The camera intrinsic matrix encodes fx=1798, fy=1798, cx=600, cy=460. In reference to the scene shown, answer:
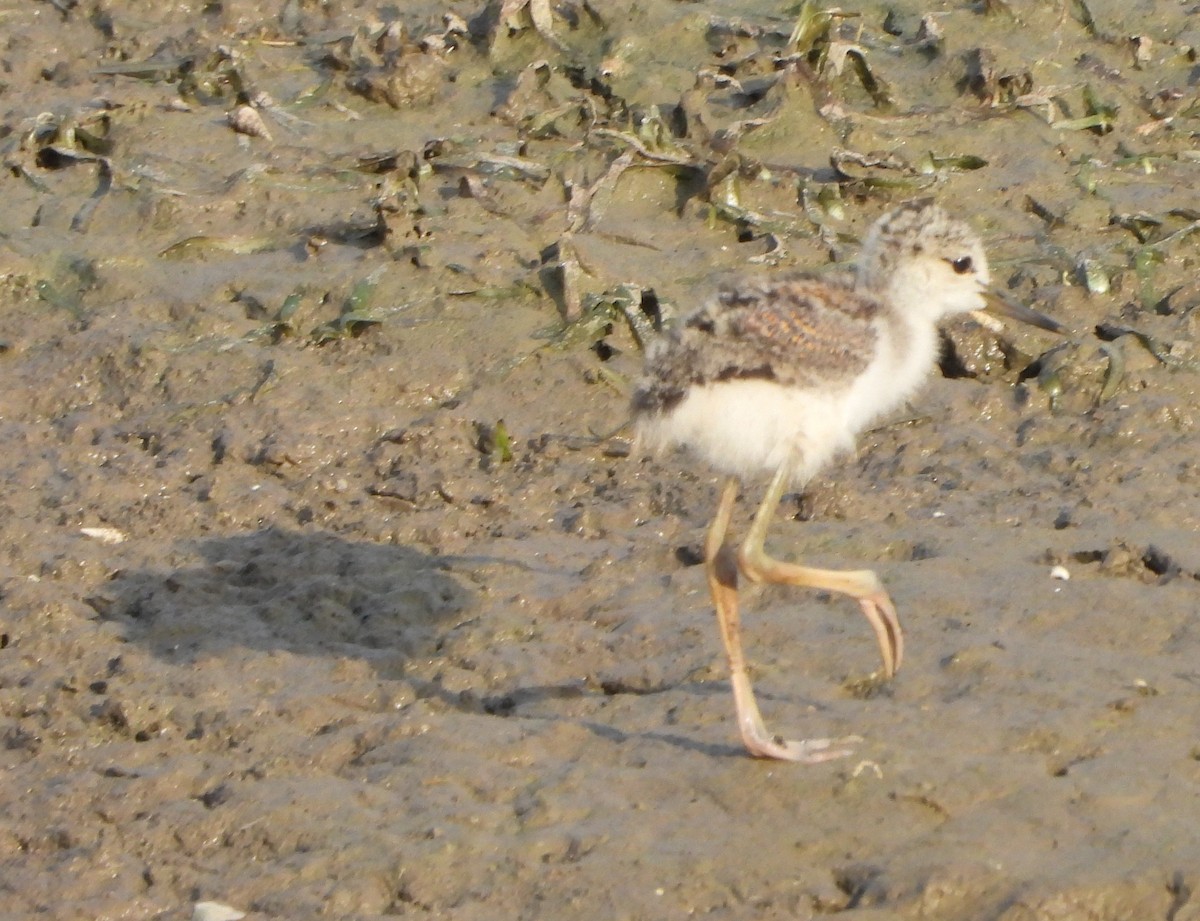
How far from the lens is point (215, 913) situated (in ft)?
11.3

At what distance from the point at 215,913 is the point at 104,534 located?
1896 millimetres

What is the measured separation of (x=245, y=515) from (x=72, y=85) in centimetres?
324

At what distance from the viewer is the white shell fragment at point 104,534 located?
16.6ft

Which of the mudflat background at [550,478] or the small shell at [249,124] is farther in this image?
the small shell at [249,124]

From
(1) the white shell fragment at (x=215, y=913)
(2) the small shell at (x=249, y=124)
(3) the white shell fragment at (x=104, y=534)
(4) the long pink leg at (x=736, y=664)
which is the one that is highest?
(4) the long pink leg at (x=736, y=664)

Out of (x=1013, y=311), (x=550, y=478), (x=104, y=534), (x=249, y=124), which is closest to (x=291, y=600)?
(x=104, y=534)

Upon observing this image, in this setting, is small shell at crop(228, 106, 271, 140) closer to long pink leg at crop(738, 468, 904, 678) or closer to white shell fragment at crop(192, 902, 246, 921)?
long pink leg at crop(738, 468, 904, 678)

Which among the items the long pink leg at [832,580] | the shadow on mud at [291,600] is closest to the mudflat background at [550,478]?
the shadow on mud at [291,600]

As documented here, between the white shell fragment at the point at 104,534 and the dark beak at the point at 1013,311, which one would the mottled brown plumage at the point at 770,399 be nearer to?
the dark beak at the point at 1013,311

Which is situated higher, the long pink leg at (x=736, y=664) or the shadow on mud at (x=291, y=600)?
the long pink leg at (x=736, y=664)

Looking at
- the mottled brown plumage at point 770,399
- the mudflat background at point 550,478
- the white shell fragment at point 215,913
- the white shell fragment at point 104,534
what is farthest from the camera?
the white shell fragment at point 104,534

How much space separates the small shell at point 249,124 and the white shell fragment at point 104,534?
2550 mm

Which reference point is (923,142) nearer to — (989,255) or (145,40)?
(989,255)

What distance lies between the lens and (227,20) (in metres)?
8.07
